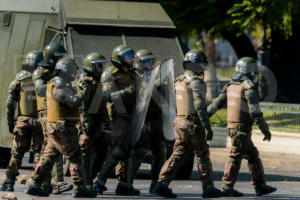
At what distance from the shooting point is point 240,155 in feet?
36.2

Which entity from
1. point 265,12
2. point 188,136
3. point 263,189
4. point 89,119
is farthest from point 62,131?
point 265,12

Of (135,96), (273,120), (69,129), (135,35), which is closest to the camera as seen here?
(69,129)

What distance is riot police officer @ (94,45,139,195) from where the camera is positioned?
10891mm

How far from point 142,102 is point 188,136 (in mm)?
752

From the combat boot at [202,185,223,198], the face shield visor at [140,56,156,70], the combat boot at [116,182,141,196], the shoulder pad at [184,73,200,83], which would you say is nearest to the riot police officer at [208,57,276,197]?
the combat boot at [202,185,223,198]

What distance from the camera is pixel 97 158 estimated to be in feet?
37.3

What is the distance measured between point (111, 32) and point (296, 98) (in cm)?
1111

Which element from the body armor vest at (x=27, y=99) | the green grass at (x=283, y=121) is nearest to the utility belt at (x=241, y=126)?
the body armor vest at (x=27, y=99)

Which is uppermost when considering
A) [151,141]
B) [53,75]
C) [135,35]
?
[135,35]

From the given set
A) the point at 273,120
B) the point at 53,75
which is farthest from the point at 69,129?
the point at 273,120

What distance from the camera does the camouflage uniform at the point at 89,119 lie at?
34.9ft

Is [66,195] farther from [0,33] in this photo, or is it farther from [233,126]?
[0,33]

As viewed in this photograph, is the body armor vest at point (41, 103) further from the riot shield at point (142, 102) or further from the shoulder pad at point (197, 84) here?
the shoulder pad at point (197, 84)

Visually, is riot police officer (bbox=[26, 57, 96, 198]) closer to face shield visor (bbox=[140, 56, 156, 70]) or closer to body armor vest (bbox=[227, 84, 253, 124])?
face shield visor (bbox=[140, 56, 156, 70])
